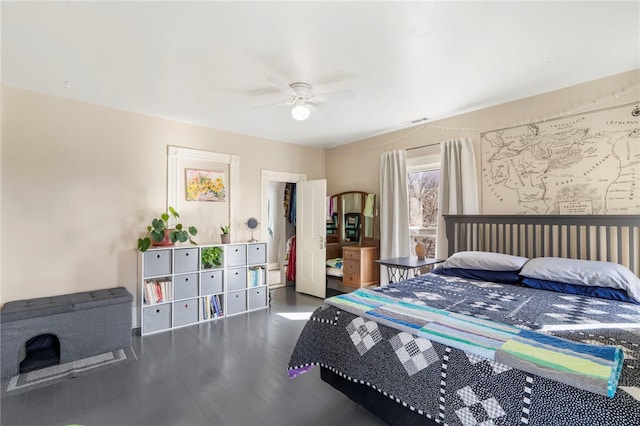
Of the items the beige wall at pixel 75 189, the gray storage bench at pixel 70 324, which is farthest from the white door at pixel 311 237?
the gray storage bench at pixel 70 324

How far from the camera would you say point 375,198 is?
16.0 feet

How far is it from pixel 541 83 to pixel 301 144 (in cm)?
357

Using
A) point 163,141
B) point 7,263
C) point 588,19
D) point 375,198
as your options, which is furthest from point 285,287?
point 588,19

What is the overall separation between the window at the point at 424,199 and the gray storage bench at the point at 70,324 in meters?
3.75

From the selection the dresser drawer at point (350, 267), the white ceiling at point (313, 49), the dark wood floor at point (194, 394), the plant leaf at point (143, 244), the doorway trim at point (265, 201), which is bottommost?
the dark wood floor at point (194, 394)

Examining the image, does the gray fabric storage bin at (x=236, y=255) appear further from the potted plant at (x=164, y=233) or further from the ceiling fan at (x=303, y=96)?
the ceiling fan at (x=303, y=96)

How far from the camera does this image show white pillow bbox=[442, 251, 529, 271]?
2.81 meters

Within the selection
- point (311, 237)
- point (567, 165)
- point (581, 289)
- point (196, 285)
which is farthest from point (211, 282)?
point (567, 165)

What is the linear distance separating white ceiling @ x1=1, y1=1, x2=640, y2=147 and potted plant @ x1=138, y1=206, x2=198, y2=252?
1362 mm

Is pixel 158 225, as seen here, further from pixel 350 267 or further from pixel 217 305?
pixel 350 267

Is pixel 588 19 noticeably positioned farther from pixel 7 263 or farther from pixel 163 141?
pixel 7 263

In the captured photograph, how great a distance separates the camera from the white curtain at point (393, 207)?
4375 mm

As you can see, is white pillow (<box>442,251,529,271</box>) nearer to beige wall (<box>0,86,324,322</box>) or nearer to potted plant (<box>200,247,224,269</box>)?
potted plant (<box>200,247,224,269</box>)

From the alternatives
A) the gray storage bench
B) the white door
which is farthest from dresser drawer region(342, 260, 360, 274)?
the gray storage bench
